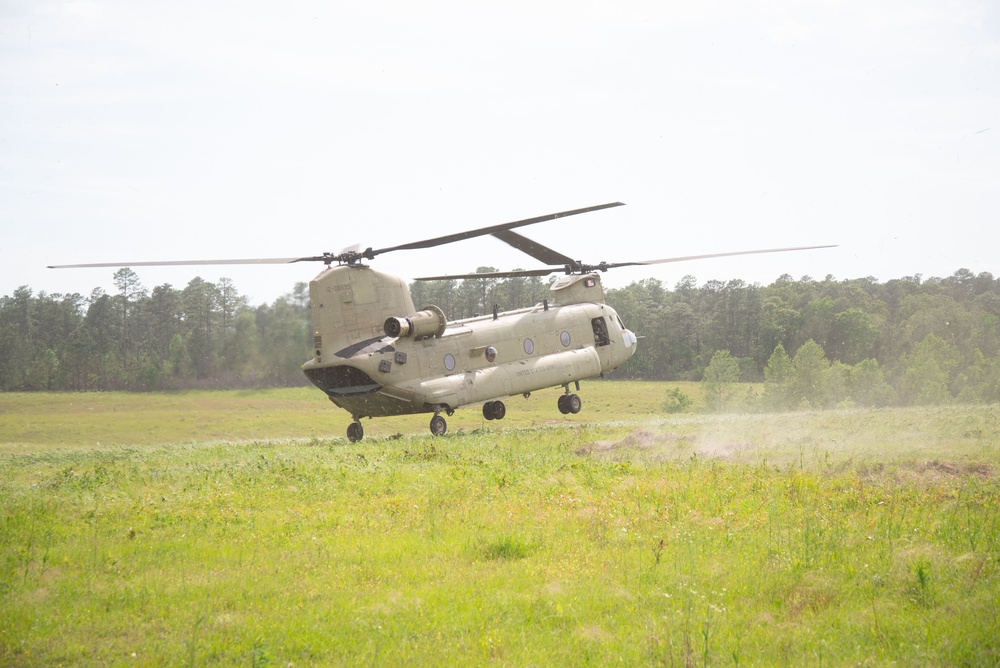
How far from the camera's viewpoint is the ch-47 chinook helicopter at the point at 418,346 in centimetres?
2438

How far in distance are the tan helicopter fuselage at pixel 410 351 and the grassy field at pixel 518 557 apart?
4333 mm

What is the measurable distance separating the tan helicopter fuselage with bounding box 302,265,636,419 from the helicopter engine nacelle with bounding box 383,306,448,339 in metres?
0.03

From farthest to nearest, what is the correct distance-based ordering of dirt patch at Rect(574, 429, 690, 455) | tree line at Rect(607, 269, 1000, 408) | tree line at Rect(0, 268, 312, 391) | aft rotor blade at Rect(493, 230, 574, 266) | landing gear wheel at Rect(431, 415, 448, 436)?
tree line at Rect(607, 269, 1000, 408) < tree line at Rect(0, 268, 312, 391) < aft rotor blade at Rect(493, 230, 574, 266) < landing gear wheel at Rect(431, 415, 448, 436) < dirt patch at Rect(574, 429, 690, 455)

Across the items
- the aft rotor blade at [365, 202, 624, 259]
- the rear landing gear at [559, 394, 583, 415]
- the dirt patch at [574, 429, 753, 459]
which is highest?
the aft rotor blade at [365, 202, 624, 259]

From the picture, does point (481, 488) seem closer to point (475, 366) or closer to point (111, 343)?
point (475, 366)

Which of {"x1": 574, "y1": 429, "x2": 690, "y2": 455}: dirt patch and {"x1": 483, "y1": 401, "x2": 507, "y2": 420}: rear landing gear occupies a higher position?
{"x1": 483, "y1": 401, "x2": 507, "y2": 420}: rear landing gear

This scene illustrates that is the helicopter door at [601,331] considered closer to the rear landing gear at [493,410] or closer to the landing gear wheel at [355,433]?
the rear landing gear at [493,410]

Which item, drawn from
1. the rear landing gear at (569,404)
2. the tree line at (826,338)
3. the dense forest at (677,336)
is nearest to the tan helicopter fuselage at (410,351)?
the rear landing gear at (569,404)

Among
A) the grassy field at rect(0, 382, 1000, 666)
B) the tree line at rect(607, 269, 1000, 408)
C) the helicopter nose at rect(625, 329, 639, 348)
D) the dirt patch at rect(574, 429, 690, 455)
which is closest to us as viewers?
the grassy field at rect(0, 382, 1000, 666)

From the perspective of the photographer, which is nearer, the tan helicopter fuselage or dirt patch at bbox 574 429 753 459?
dirt patch at bbox 574 429 753 459

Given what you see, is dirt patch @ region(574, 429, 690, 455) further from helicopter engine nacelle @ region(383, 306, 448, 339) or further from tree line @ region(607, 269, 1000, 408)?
tree line @ region(607, 269, 1000, 408)

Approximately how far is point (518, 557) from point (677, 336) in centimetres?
7757

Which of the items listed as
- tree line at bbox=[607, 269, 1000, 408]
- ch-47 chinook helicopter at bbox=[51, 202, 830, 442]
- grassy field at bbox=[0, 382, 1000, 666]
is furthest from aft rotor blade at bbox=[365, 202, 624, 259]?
tree line at bbox=[607, 269, 1000, 408]

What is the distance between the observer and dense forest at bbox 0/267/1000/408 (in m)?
54.5
